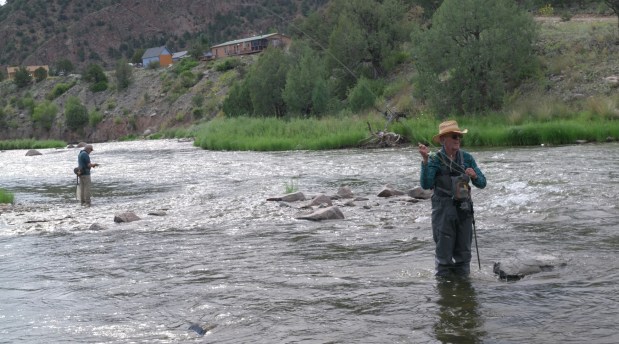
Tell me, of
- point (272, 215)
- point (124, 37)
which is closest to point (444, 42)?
point (272, 215)

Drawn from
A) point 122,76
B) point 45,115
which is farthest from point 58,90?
point 45,115

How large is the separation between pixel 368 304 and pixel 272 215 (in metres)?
6.89

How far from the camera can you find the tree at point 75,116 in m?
102

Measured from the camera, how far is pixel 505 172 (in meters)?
17.5

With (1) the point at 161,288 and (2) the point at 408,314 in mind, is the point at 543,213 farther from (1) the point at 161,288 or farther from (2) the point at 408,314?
(1) the point at 161,288

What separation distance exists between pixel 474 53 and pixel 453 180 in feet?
92.6

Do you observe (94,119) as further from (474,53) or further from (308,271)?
(308,271)

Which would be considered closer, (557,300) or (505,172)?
(557,300)

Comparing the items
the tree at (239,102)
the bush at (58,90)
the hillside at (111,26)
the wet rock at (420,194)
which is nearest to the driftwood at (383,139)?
the wet rock at (420,194)

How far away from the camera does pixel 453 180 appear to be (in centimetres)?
720

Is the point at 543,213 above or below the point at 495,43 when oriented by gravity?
below

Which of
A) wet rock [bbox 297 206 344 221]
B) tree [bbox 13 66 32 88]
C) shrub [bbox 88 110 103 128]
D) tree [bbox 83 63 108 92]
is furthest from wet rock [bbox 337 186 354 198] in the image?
tree [bbox 13 66 32 88]

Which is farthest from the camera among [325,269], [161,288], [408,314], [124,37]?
[124,37]

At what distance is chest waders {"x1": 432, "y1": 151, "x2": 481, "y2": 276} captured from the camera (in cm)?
721
